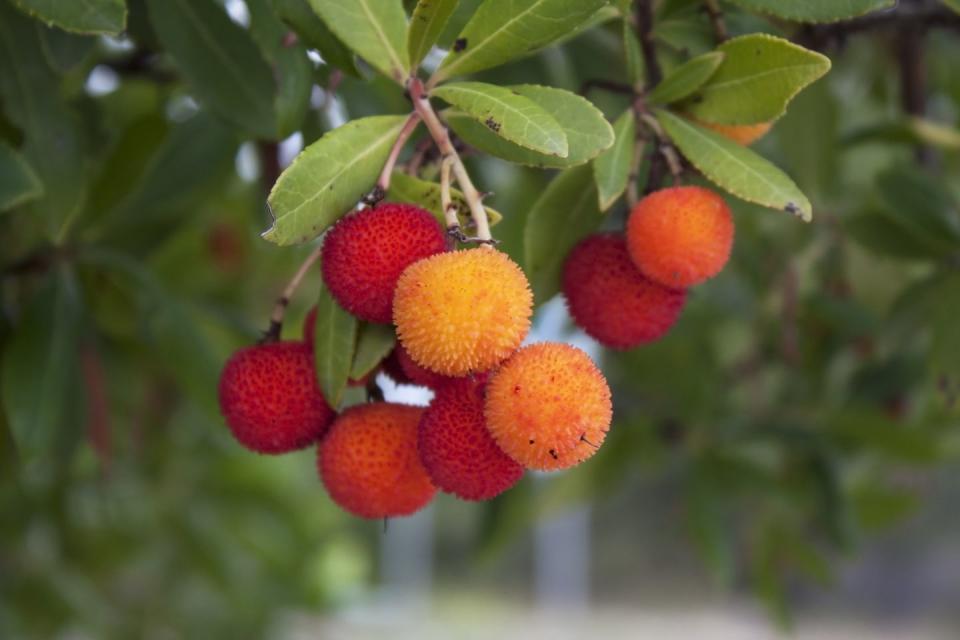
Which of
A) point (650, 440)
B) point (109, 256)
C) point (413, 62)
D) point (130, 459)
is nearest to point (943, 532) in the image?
point (650, 440)

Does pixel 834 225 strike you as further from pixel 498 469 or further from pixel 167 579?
pixel 167 579

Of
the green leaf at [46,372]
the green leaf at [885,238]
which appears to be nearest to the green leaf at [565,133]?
the green leaf at [46,372]

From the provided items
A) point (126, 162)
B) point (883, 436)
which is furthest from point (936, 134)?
point (126, 162)

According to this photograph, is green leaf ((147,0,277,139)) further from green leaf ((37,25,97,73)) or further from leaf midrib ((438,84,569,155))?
leaf midrib ((438,84,569,155))

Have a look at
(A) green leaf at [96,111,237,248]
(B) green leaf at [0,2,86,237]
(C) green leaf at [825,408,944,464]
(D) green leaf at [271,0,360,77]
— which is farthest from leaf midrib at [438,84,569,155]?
(C) green leaf at [825,408,944,464]

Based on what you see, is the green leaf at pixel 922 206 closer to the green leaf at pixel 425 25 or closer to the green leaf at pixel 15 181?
the green leaf at pixel 425 25

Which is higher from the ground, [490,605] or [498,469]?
[498,469]

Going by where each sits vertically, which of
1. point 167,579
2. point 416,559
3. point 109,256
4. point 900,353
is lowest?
point 416,559

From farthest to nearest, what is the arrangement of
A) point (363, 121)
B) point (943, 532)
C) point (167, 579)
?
point (943, 532) → point (167, 579) → point (363, 121)

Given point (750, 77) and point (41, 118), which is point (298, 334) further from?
point (750, 77)
